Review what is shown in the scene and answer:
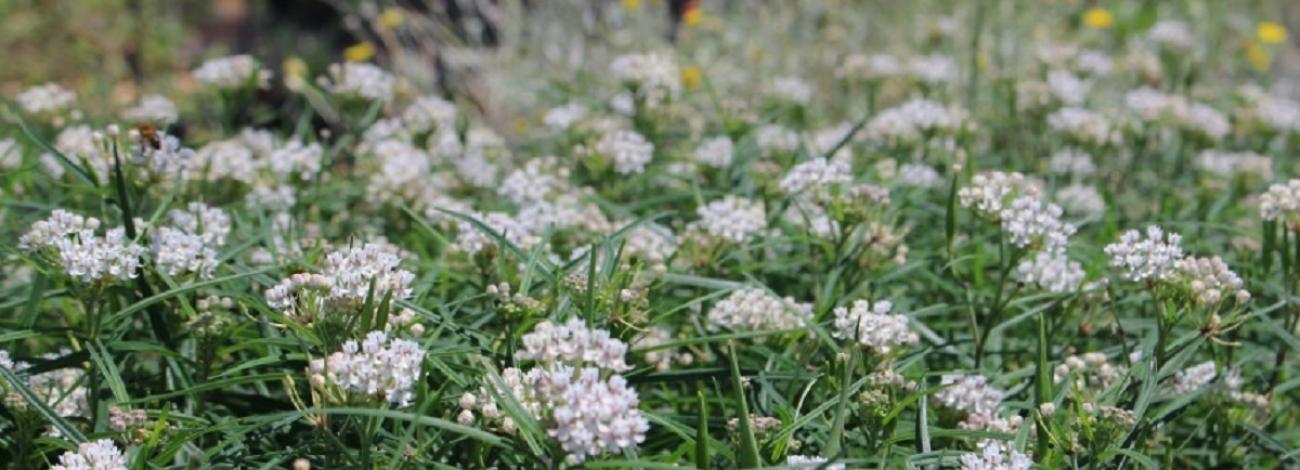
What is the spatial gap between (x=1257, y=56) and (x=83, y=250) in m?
5.23

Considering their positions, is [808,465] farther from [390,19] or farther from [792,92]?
[390,19]

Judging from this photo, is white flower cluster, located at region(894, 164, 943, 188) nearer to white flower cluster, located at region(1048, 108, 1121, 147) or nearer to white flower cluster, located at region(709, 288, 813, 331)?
white flower cluster, located at region(1048, 108, 1121, 147)

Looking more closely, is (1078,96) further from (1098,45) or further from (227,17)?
(227,17)

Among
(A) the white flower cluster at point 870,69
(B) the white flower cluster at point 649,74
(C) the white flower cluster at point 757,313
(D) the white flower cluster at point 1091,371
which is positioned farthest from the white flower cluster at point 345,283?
(A) the white flower cluster at point 870,69

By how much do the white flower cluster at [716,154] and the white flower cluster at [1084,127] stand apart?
844mm

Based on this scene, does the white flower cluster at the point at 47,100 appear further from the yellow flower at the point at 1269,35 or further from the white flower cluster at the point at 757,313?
the yellow flower at the point at 1269,35

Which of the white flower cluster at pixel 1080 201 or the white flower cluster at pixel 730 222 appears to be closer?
the white flower cluster at pixel 730 222

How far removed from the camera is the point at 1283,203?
2.34 metres

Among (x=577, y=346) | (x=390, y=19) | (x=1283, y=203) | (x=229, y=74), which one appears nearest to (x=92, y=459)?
(x=577, y=346)

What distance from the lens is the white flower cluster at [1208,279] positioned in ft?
6.68

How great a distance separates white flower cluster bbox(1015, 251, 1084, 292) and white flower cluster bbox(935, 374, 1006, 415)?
14.2 inches

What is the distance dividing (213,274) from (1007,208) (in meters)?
1.32

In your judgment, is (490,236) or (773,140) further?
(773,140)

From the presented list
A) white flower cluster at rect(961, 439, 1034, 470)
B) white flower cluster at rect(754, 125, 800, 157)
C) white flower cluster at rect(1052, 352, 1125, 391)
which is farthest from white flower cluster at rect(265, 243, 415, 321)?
white flower cluster at rect(754, 125, 800, 157)
